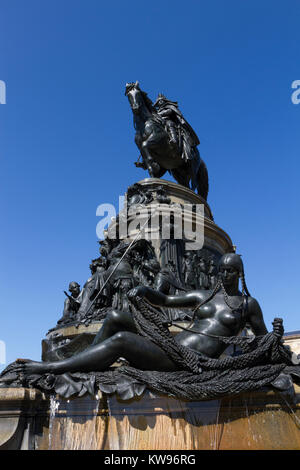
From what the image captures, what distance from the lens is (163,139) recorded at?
1548 centimetres

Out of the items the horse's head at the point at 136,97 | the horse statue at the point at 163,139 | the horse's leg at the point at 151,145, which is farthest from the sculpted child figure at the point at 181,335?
the horse's head at the point at 136,97

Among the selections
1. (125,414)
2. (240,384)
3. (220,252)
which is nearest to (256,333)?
(240,384)

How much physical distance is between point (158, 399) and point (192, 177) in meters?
13.3

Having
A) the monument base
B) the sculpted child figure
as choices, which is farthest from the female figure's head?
the monument base

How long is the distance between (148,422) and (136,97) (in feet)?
42.9

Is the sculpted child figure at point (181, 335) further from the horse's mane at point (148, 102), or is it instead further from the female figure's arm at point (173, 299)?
the horse's mane at point (148, 102)

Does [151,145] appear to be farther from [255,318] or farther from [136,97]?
[255,318]

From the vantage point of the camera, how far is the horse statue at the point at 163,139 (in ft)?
50.8

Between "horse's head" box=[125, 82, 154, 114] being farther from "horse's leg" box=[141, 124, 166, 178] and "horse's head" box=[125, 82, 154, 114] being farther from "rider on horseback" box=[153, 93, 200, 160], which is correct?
"rider on horseback" box=[153, 93, 200, 160]

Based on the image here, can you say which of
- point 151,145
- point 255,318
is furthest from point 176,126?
point 255,318

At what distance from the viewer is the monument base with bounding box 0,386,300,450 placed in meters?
4.25

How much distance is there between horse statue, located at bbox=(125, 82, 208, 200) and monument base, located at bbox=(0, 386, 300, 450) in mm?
11938

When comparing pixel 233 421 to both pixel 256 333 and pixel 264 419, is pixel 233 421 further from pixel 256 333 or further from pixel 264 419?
pixel 256 333

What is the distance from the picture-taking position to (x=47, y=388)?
174 inches
